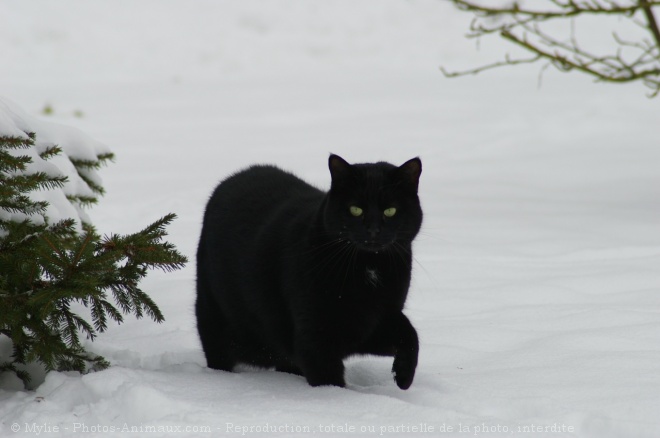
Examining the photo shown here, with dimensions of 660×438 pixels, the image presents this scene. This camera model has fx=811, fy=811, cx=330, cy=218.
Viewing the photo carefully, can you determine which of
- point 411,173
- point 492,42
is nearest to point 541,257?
point 411,173

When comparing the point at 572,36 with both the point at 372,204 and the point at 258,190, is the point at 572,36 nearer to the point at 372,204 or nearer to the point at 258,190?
the point at 372,204

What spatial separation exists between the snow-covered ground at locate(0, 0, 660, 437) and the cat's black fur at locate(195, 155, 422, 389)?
16 centimetres

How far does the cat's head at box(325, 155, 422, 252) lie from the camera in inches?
122

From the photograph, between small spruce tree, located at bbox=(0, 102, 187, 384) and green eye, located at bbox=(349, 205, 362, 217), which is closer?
small spruce tree, located at bbox=(0, 102, 187, 384)

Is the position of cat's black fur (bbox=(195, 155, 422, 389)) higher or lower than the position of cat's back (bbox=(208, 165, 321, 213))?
lower

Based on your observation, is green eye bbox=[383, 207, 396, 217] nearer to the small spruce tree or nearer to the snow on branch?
the small spruce tree

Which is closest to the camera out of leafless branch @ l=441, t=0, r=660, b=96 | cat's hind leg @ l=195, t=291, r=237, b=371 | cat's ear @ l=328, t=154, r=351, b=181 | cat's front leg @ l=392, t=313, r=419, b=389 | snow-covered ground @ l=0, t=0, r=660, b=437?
snow-covered ground @ l=0, t=0, r=660, b=437

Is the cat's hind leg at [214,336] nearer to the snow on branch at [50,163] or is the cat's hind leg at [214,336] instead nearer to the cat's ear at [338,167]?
the snow on branch at [50,163]

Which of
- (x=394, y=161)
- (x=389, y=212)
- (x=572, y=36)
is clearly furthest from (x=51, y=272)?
(x=394, y=161)

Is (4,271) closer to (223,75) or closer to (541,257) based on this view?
(541,257)

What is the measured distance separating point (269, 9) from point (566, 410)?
1553 cm

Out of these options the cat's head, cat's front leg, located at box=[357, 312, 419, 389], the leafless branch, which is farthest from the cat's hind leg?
the leafless branch

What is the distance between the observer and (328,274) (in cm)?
311

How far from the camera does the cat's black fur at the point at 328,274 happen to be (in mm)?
3098
